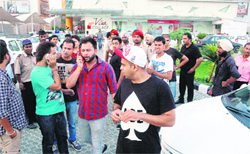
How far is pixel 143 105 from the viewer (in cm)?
188

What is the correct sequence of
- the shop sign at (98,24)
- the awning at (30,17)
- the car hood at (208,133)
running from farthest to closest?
the shop sign at (98,24) → the awning at (30,17) → the car hood at (208,133)

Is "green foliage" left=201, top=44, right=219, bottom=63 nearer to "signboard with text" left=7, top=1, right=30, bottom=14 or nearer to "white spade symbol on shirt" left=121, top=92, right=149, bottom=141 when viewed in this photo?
"white spade symbol on shirt" left=121, top=92, right=149, bottom=141

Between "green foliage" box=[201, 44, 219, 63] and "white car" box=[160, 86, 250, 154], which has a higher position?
"green foliage" box=[201, 44, 219, 63]

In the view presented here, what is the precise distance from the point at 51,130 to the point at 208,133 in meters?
2.08

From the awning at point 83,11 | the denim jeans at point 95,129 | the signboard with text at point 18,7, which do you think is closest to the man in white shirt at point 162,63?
the denim jeans at point 95,129

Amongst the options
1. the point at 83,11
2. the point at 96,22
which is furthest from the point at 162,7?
the point at 83,11

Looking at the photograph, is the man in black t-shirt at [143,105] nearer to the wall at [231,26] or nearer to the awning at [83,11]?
the awning at [83,11]

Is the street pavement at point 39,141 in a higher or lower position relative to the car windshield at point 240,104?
lower

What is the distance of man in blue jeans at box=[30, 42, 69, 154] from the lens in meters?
2.69

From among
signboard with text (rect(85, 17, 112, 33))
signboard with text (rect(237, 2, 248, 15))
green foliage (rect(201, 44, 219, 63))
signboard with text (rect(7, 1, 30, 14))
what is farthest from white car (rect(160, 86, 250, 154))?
signboard with text (rect(237, 2, 248, 15))

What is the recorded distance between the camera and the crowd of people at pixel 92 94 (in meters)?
1.88

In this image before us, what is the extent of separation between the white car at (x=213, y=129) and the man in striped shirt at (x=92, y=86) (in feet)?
3.04

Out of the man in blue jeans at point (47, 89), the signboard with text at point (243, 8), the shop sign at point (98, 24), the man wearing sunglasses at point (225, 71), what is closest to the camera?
the man in blue jeans at point (47, 89)

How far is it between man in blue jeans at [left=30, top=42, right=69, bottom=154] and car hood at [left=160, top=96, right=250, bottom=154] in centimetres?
157
